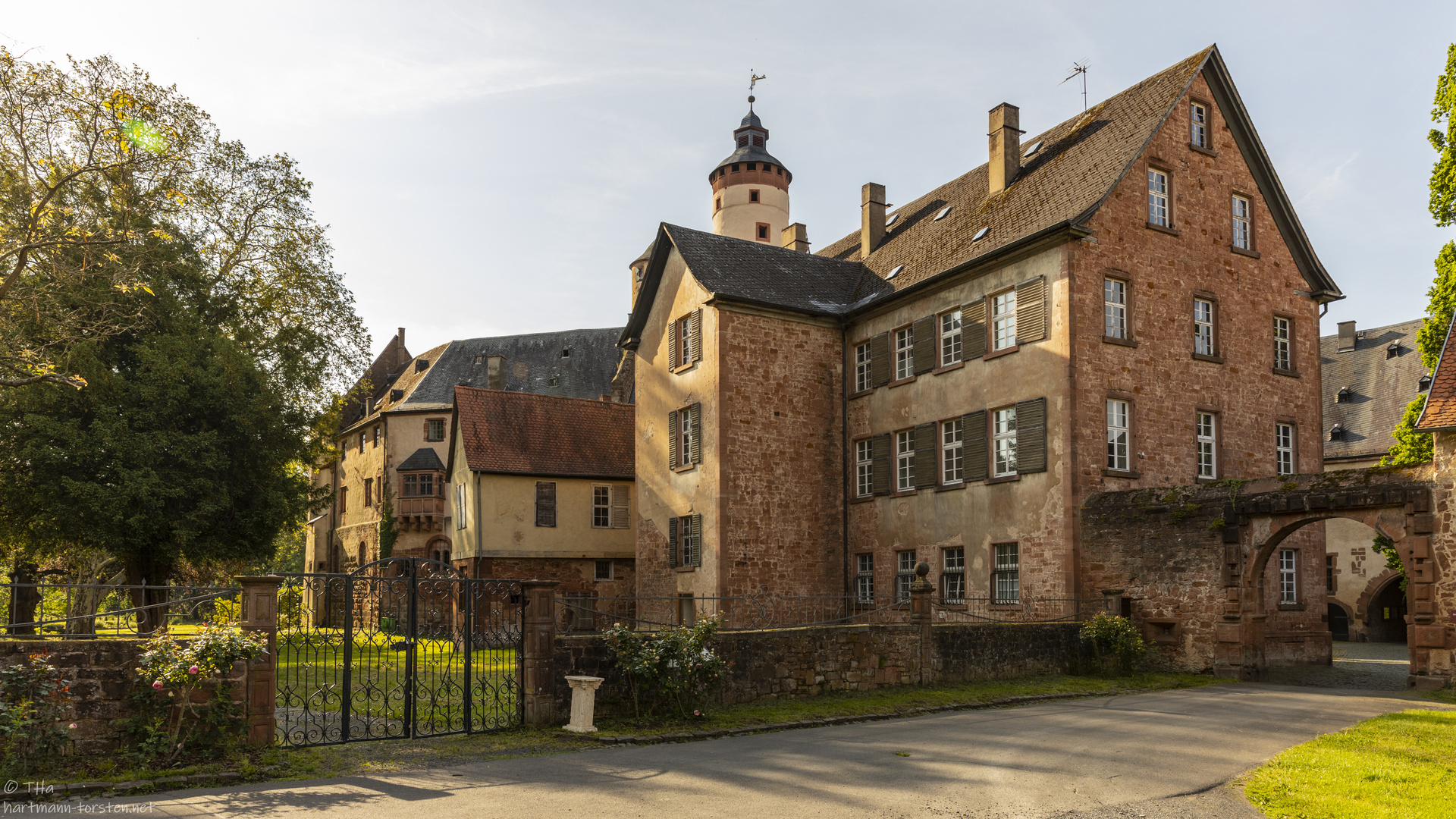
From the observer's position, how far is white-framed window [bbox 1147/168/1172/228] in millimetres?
23266

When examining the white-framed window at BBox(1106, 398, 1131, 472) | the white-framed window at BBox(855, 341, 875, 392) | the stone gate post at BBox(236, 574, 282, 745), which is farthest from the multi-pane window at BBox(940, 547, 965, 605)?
the stone gate post at BBox(236, 574, 282, 745)

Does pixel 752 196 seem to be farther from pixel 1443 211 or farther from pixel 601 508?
pixel 1443 211

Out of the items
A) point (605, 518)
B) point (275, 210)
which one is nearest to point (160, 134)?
point (275, 210)

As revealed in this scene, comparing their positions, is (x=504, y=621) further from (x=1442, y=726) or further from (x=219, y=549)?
(x=219, y=549)

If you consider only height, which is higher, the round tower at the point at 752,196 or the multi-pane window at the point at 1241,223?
the round tower at the point at 752,196

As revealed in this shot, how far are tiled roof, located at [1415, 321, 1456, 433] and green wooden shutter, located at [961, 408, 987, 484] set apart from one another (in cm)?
824

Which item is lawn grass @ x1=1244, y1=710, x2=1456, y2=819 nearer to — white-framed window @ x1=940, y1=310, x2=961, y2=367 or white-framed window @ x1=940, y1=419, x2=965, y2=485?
white-framed window @ x1=940, y1=419, x2=965, y2=485

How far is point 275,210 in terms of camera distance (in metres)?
30.6

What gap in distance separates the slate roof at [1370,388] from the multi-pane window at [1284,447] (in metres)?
17.1

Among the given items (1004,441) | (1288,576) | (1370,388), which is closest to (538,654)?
(1004,441)

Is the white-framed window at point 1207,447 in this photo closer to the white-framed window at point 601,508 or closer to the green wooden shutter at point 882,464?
the green wooden shutter at point 882,464

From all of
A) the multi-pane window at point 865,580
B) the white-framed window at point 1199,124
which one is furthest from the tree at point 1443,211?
the multi-pane window at point 865,580

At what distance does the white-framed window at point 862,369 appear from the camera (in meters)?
27.4

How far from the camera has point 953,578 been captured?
2394cm
